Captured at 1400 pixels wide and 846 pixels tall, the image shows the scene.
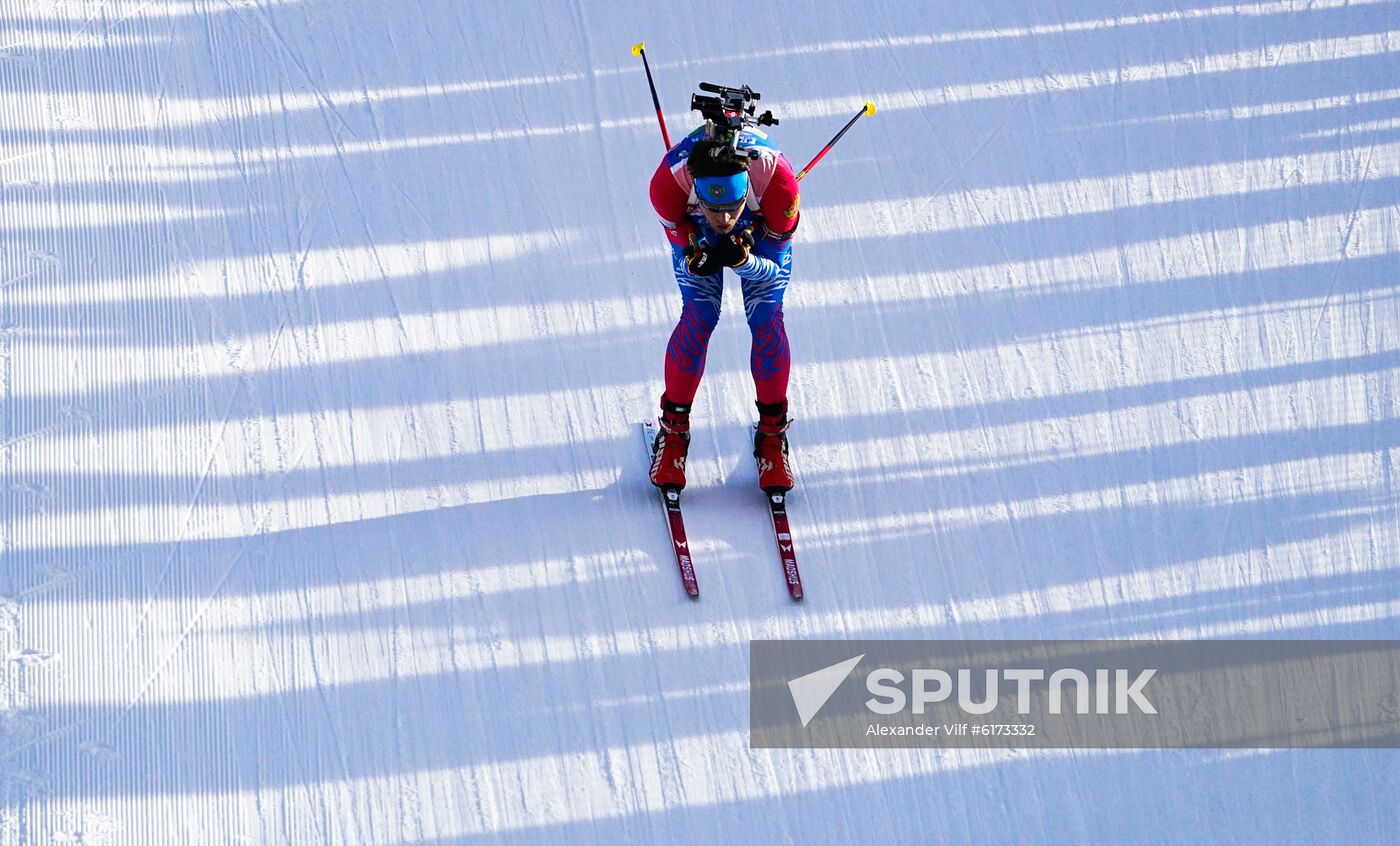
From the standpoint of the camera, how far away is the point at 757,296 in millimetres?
4270

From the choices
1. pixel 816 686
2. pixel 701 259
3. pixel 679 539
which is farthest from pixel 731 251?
pixel 816 686

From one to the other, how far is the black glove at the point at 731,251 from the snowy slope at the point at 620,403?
1.07 metres

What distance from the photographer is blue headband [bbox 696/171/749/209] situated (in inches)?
149

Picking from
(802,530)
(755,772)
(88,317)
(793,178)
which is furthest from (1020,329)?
(88,317)

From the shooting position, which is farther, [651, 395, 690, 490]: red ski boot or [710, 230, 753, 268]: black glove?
[651, 395, 690, 490]: red ski boot

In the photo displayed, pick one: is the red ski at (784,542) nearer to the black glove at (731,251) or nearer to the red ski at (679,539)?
the red ski at (679,539)

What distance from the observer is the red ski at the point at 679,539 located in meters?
4.52

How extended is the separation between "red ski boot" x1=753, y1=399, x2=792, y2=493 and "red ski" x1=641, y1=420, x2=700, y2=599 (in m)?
0.28

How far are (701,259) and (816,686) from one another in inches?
52.2

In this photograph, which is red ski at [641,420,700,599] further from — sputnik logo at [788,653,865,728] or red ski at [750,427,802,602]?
sputnik logo at [788,653,865,728]

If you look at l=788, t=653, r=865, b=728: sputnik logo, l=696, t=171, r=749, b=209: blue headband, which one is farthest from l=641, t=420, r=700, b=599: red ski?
l=696, t=171, r=749, b=209: blue headband

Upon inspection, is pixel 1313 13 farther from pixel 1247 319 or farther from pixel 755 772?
pixel 755 772

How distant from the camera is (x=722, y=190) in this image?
3.80 meters

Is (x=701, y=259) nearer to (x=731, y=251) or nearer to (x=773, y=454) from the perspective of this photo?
(x=731, y=251)
